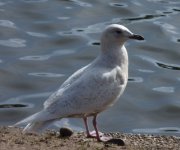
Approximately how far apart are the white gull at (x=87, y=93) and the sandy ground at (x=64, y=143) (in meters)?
0.17

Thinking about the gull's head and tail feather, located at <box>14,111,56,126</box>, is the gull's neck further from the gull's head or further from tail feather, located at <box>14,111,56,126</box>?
tail feather, located at <box>14,111,56,126</box>

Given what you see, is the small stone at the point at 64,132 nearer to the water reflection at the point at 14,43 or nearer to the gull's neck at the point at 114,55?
the gull's neck at the point at 114,55

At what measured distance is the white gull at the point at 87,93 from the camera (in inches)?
354

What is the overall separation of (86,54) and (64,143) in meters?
6.23

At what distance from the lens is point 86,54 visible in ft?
49.5

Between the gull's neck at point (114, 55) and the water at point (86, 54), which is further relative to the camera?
the water at point (86, 54)

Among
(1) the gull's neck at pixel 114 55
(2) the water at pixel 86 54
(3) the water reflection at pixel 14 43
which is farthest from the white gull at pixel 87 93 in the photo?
(3) the water reflection at pixel 14 43

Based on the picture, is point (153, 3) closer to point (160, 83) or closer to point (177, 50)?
point (177, 50)

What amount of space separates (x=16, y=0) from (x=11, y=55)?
9.77 ft

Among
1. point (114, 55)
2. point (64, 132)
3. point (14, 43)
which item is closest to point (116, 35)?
point (114, 55)

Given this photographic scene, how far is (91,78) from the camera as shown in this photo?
30.1 feet

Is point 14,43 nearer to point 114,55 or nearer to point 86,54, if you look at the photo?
point 86,54

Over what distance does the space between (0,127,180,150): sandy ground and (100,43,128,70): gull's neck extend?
0.93 meters

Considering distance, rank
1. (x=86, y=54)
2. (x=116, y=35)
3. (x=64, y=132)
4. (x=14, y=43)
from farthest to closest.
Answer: (x=14, y=43), (x=86, y=54), (x=116, y=35), (x=64, y=132)
